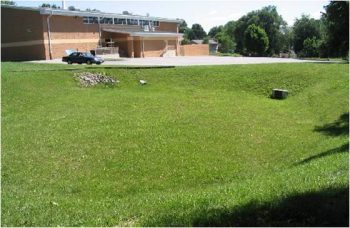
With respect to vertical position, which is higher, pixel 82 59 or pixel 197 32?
pixel 197 32

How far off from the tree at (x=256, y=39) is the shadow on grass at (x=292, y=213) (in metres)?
87.0

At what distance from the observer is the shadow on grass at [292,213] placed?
612 centimetres

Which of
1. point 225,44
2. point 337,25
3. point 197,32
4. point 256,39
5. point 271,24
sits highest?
point 271,24

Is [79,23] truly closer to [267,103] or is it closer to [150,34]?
[150,34]

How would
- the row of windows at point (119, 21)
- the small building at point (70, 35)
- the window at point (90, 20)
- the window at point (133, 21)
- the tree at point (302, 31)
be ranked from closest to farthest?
the small building at point (70, 35) < the window at point (90, 20) < the row of windows at point (119, 21) < the window at point (133, 21) < the tree at point (302, 31)

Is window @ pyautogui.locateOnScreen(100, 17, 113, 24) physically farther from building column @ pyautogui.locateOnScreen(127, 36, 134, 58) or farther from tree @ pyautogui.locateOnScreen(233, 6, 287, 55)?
tree @ pyautogui.locateOnScreen(233, 6, 287, 55)

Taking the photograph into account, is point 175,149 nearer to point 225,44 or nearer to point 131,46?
point 131,46

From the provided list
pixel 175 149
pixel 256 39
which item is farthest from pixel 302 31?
pixel 175 149

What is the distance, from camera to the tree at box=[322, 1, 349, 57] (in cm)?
1159

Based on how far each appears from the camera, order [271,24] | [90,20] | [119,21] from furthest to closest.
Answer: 1. [271,24]
2. [119,21]
3. [90,20]

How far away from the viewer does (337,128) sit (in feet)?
64.4

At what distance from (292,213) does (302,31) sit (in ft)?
289

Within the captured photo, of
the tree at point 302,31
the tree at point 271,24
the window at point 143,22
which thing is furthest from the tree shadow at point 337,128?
the tree at point 271,24

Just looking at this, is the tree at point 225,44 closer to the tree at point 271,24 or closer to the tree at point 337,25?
the tree at point 271,24
